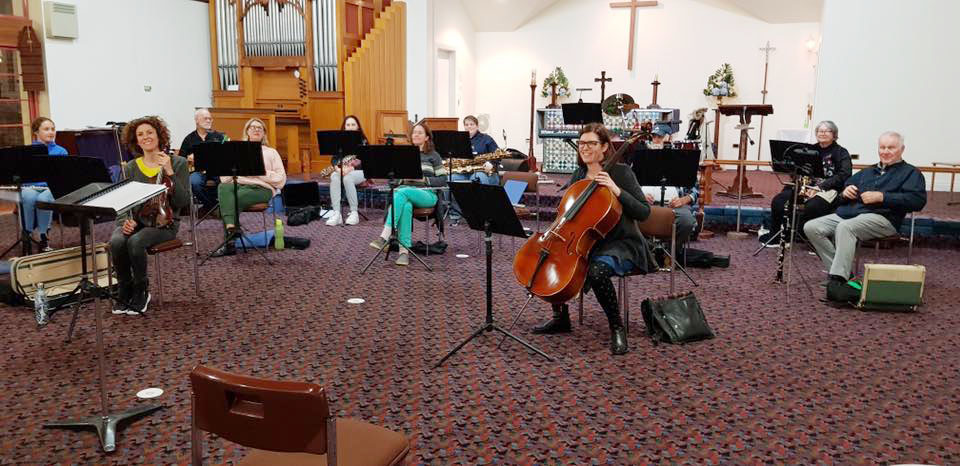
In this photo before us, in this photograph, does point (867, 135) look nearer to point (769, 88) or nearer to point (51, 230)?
point (769, 88)

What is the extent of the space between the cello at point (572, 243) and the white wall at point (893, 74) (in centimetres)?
688

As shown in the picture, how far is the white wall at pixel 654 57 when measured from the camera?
41.3 ft

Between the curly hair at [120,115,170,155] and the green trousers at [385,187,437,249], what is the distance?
1.98 meters

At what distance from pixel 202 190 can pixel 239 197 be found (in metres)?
2.08

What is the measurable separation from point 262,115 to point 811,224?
792cm

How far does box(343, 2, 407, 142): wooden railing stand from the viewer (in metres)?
11.3

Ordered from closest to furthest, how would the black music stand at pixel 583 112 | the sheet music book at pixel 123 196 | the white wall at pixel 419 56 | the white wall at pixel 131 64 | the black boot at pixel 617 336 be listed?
the sheet music book at pixel 123 196
the black boot at pixel 617 336
the black music stand at pixel 583 112
the white wall at pixel 131 64
the white wall at pixel 419 56

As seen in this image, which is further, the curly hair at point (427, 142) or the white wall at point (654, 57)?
the white wall at point (654, 57)

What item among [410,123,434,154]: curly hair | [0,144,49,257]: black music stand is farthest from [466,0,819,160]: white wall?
[0,144,49,257]: black music stand

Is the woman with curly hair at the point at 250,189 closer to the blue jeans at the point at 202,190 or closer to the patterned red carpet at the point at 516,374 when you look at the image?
the patterned red carpet at the point at 516,374

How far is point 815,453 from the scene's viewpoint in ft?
10.0

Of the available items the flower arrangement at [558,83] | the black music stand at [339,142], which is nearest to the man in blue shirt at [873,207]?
the black music stand at [339,142]

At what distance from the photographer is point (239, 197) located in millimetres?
6707

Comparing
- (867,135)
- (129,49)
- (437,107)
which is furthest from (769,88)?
(129,49)
